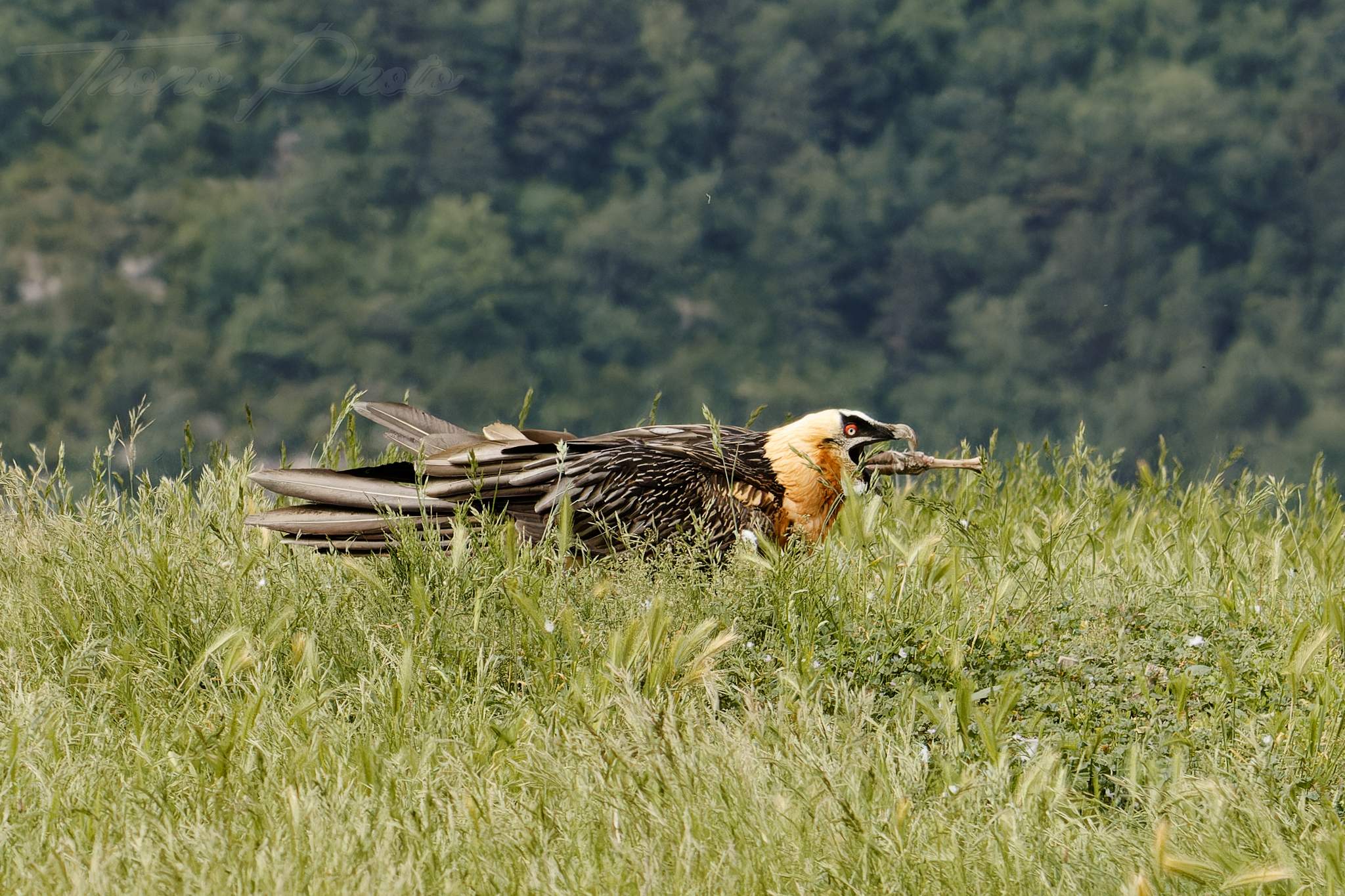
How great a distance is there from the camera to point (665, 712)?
3.82 meters

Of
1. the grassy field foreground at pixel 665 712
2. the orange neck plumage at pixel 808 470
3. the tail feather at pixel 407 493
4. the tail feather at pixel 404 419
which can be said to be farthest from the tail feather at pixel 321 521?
the orange neck plumage at pixel 808 470

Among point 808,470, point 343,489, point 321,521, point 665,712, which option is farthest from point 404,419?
point 665,712

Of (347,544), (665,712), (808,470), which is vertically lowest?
(347,544)

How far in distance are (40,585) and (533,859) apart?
2720mm

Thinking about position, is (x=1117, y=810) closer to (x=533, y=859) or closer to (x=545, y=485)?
(x=533, y=859)

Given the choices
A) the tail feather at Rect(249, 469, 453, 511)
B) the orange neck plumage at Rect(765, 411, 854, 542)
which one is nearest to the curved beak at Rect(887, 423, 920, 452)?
the orange neck plumage at Rect(765, 411, 854, 542)

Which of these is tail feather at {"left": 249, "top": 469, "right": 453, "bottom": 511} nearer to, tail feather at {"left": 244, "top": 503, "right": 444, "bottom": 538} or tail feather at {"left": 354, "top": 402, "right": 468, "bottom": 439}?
tail feather at {"left": 244, "top": 503, "right": 444, "bottom": 538}

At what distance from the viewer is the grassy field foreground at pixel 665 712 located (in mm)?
2941

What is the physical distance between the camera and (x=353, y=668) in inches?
167

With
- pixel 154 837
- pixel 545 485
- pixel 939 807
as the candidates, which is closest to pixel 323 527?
pixel 545 485

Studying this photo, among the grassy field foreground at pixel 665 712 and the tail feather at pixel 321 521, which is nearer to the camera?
the grassy field foreground at pixel 665 712

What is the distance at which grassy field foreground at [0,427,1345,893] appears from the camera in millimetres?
2941

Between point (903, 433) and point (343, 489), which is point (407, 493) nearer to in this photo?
point (343, 489)

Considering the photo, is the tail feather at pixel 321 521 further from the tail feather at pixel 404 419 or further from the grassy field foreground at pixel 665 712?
the tail feather at pixel 404 419
